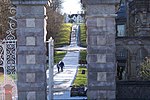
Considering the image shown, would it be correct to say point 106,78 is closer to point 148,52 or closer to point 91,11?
point 91,11

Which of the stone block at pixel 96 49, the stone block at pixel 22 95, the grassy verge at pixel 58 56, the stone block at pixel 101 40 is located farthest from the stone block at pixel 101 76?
the grassy verge at pixel 58 56

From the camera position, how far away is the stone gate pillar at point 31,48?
11.1 metres

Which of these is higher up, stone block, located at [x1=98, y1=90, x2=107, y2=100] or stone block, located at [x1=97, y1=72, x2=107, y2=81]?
stone block, located at [x1=97, y1=72, x2=107, y2=81]

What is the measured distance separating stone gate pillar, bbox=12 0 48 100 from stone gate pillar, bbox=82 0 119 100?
1329mm

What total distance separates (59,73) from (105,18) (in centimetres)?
2431

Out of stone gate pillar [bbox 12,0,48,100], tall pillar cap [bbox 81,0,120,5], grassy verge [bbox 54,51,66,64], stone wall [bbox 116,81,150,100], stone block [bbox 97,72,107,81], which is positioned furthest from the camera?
grassy verge [bbox 54,51,66,64]

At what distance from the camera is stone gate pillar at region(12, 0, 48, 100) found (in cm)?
1106

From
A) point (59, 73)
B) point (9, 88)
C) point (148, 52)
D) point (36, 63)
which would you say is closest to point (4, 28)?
point (59, 73)

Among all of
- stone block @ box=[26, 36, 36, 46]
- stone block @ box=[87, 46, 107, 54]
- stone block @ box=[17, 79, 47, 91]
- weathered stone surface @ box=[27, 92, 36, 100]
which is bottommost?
weathered stone surface @ box=[27, 92, 36, 100]

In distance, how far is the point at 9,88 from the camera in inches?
506

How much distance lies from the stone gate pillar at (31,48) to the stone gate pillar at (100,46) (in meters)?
1.33

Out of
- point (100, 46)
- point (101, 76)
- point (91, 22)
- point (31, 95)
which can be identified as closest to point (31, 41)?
point (31, 95)

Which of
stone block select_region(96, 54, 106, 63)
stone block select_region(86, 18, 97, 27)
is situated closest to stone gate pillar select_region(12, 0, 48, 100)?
stone block select_region(86, 18, 97, 27)

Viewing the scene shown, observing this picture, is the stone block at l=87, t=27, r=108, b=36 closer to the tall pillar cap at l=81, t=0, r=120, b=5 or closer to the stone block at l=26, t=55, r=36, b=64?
the tall pillar cap at l=81, t=0, r=120, b=5
